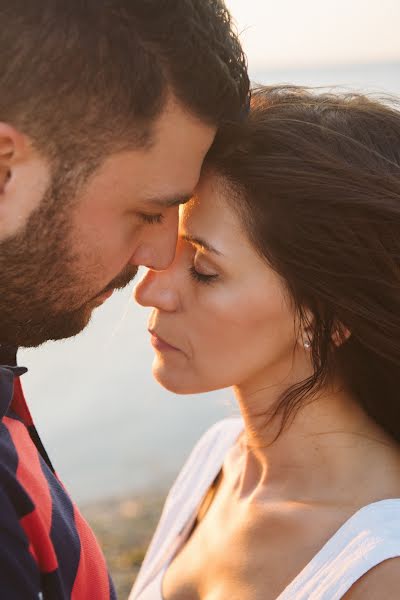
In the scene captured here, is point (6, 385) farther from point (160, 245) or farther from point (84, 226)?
point (160, 245)

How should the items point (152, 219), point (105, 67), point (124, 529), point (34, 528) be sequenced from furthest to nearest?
point (124, 529), point (152, 219), point (105, 67), point (34, 528)

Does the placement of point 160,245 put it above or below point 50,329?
above

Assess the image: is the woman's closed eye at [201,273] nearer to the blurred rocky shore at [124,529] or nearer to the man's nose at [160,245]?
the man's nose at [160,245]

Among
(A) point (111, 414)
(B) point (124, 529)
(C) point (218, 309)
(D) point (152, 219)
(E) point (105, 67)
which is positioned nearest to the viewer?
(E) point (105, 67)

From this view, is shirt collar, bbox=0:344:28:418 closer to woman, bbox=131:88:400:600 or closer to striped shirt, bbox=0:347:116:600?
striped shirt, bbox=0:347:116:600

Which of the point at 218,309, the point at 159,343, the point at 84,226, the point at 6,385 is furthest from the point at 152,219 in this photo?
the point at 6,385

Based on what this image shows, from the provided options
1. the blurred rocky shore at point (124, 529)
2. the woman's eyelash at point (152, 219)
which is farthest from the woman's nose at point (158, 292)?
the blurred rocky shore at point (124, 529)

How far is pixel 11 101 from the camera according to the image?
82.4 inches

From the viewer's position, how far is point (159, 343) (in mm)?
2781

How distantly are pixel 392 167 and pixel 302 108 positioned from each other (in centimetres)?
32

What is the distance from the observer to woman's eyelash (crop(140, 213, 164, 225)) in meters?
2.47

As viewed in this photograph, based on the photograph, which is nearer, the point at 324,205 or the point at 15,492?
the point at 15,492

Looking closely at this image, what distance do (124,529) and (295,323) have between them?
3753mm

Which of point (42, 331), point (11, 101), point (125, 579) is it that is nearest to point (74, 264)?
point (42, 331)
